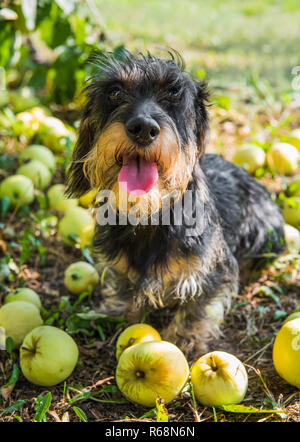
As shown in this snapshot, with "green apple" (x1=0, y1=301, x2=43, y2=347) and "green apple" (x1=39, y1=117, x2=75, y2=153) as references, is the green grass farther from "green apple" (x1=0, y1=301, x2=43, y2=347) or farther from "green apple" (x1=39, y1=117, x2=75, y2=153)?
"green apple" (x1=0, y1=301, x2=43, y2=347)

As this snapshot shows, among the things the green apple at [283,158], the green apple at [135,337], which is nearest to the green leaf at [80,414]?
the green apple at [135,337]

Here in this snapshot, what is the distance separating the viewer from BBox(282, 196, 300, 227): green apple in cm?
480

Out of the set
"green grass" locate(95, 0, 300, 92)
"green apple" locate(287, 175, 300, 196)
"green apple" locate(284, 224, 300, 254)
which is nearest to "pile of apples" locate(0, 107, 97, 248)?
"green apple" locate(284, 224, 300, 254)

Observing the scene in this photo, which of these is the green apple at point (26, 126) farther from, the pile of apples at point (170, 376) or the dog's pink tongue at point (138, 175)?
the pile of apples at point (170, 376)

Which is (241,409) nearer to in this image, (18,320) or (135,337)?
(135,337)

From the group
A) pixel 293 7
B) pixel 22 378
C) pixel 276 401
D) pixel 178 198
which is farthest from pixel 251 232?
pixel 293 7

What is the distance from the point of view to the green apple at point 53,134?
5.66 meters

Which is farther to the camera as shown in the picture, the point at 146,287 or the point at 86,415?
the point at 146,287

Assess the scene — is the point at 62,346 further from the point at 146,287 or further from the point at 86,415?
the point at 146,287

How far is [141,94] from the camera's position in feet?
10.0

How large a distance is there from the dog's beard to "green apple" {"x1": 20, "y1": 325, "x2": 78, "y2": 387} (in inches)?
37.1

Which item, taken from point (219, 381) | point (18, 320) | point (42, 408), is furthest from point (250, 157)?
point (42, 408)

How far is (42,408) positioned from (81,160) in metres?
1.67

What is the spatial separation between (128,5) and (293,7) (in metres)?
4.06
